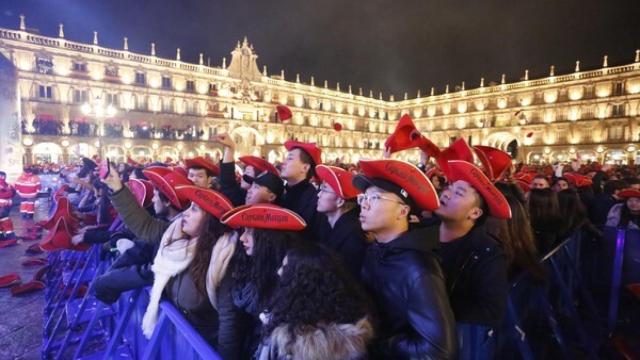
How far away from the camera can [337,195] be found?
123 inches

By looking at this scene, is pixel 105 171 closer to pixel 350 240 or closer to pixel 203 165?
pixel 203 165

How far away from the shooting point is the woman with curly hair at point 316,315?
1.55m

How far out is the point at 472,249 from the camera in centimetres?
252

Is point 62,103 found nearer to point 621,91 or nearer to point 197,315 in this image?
point 197,315

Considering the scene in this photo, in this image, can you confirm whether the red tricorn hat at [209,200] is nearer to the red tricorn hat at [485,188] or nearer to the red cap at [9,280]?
the red tricorn hat at [485,188]

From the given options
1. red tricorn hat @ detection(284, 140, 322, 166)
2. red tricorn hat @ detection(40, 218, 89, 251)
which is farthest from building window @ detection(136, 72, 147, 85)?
red tricorn hat @ detection(284, 140, 322, 166)

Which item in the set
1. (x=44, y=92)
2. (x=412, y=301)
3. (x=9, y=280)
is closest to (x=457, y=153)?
(x=412, y=301)

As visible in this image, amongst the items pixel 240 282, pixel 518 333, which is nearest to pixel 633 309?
pixel 518 333

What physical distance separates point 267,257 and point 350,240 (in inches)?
36.1

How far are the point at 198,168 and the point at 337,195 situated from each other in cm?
278

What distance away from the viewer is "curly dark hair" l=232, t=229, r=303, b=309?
2.12 meters

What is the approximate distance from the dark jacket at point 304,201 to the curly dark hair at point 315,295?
5.68 feet

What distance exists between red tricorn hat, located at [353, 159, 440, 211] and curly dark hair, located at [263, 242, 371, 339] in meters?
0.56

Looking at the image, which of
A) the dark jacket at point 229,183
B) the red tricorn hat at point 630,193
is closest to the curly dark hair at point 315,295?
the dark jacket at point 229,183
